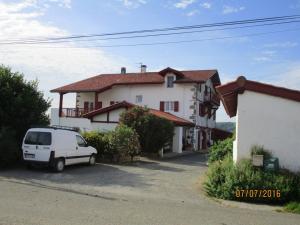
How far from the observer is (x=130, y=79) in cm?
4469

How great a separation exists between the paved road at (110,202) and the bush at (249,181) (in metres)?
0.67

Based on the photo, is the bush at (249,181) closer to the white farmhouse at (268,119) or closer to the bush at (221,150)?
the white farmhouse at (268,119)

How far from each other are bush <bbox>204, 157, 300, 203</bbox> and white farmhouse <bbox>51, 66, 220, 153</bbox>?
24690mm

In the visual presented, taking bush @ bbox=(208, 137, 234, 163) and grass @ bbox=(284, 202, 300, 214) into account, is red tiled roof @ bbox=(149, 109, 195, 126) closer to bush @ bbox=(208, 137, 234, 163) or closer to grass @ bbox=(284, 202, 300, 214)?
bush @ bbox=(208, 137, 234, 163)

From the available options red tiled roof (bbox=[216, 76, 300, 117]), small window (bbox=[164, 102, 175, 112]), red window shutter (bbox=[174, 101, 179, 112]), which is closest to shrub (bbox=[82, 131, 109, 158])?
red tiled roof (bbox=[216, 76, 300, 117])

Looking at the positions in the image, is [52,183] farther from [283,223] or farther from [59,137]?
[283,223]

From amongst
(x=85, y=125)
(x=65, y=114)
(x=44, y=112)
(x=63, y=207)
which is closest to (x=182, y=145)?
(x=85, y=125)

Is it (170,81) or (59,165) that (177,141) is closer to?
(170,81)

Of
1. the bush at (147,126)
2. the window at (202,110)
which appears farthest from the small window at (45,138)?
the window at (202,110)

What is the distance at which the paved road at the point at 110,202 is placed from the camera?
29.2ft

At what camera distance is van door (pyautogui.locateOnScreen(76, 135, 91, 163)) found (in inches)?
786
